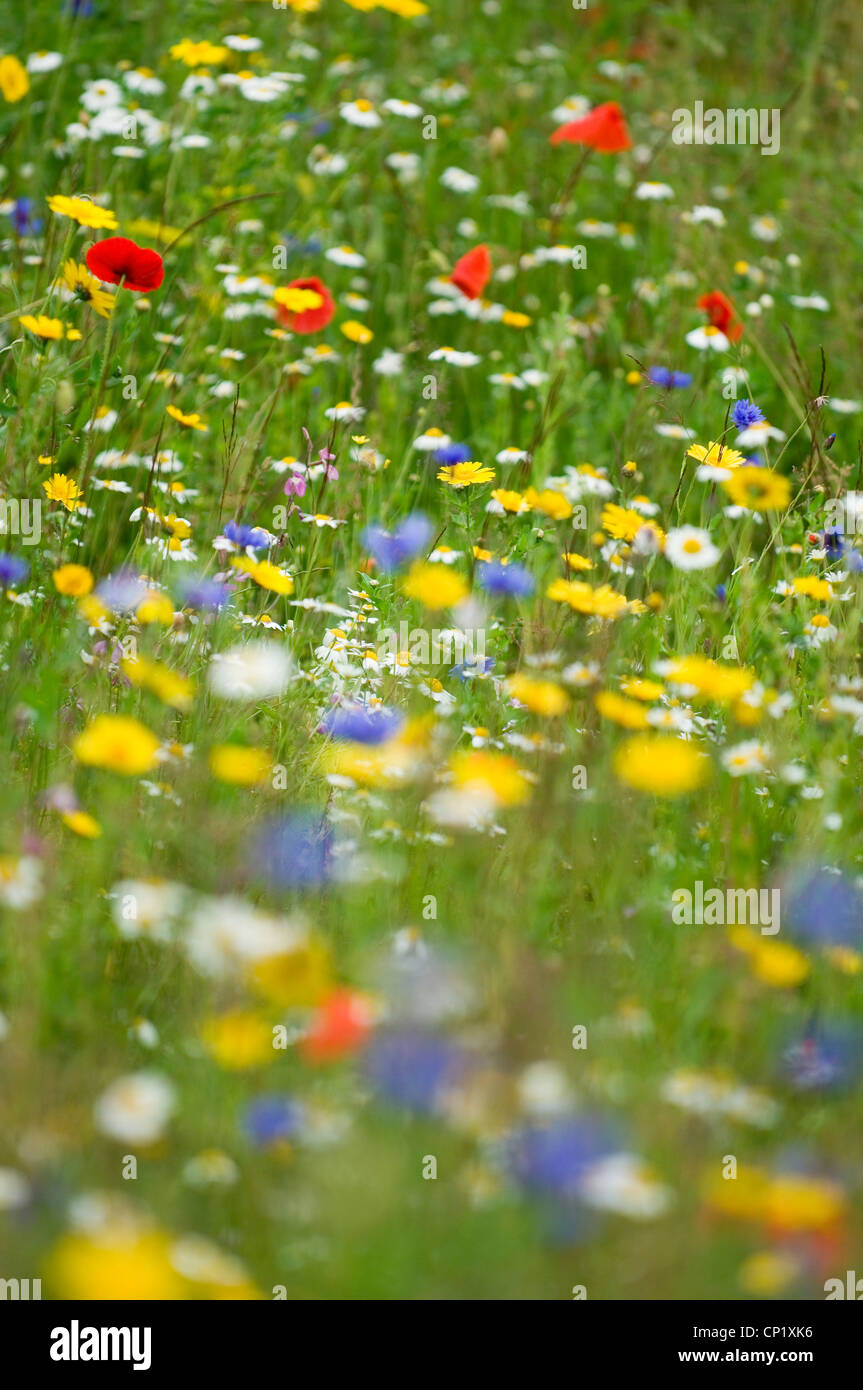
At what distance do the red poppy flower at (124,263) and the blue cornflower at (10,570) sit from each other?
537mm

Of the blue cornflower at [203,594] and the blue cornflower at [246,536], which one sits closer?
the blue cornflower at [203,594]

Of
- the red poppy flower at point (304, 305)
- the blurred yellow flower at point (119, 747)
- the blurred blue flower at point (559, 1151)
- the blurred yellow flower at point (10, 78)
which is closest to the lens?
the blurred blue flower at point (559, 1151)

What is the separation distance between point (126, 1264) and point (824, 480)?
99.8 inches

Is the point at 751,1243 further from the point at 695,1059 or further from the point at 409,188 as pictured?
the point at 409,188

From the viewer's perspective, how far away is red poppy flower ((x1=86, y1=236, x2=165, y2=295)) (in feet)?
7.84

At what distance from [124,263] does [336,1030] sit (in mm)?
1604

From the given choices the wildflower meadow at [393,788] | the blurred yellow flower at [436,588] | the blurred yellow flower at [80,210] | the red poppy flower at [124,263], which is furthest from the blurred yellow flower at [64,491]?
the blurred yellow flower at [436,588]

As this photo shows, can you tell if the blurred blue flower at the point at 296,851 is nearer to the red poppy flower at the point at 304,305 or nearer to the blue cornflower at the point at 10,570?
the blue cornflower at the point at 10,570

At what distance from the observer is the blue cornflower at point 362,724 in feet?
6.06

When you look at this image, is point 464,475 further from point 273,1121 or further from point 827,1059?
point 273,1121

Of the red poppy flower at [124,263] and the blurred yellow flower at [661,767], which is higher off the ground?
the red poppy flower at [124,263]

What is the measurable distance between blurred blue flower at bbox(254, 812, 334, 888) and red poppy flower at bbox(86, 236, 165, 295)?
1.02 metres

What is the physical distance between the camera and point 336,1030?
124cm

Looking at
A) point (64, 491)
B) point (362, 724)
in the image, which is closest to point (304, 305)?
point (64, 491)
